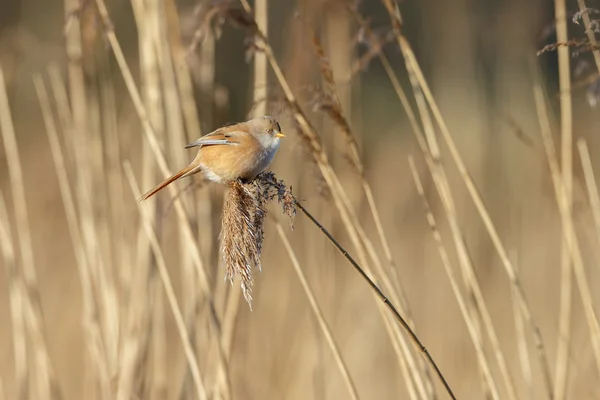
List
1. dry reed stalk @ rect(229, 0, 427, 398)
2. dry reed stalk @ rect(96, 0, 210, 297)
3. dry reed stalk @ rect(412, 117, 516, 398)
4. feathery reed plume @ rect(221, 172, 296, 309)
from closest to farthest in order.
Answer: feathery reed plume @ rect(221, 172, 296, 309) → dry reed stalk @ rect(229, 0, 427, 398) → dry reed stalk @ rect(412, 117, 516, 398) → dry reed stalk @ rect(96, 0, 210, 297)

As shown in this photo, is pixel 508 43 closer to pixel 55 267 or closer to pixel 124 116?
pixel 124 116

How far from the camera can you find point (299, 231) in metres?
3.48

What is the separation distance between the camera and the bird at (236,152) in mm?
1394

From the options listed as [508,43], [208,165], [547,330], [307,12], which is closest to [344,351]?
[547,330]

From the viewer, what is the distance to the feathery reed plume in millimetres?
1162

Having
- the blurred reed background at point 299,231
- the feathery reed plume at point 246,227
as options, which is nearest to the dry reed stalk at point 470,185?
the blurred reed background at point 299,231

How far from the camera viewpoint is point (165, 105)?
1992 mm

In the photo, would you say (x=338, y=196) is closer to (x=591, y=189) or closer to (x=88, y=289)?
(x=591, y=189)

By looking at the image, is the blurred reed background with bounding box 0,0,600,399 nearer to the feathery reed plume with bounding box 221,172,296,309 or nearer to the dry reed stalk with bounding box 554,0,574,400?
the dry reed stalk with bounding box 554,0,574,400

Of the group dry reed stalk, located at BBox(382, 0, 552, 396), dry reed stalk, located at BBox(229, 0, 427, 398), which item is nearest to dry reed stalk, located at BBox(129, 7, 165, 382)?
dry reed stalk, located at BBox(229, 0, 427, 398)

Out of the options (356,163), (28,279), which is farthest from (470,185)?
(28,279)

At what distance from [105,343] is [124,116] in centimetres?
77

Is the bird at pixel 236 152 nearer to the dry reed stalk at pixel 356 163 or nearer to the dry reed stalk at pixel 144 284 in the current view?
the dry reed stalk at pixel 356 163

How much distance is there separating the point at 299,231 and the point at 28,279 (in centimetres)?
163
